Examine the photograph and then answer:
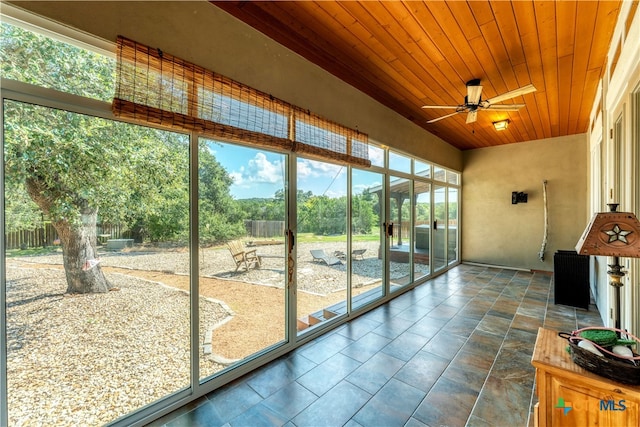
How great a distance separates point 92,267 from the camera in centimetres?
171

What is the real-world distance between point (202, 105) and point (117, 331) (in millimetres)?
1719

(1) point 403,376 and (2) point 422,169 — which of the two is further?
(2) point 422,169

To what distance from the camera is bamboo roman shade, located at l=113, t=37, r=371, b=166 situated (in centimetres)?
172

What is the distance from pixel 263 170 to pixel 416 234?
12.6 ft

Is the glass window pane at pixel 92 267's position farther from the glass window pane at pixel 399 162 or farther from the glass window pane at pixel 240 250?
the glass window pane at pixel 399 162

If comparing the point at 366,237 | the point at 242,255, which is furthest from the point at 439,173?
the point at 242,255

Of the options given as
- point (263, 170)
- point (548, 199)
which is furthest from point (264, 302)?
point (548, 199)

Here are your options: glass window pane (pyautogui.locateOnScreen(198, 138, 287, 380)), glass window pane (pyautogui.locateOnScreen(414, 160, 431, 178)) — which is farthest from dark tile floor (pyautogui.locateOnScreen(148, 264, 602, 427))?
glass window pane (pyautogui.locateOnScreen(414, 160, 431, 178))

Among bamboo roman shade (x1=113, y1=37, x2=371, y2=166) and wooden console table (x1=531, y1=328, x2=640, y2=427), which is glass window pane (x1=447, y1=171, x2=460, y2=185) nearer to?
bamboo roman shade (x1=113, y1=37, x2=371, y2=166)

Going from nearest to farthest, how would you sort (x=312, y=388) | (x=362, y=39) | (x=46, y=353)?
(x=46, y=353)
(x=312, y=388)
(x=362, y=39)

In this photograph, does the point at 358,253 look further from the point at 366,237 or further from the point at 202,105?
the point at 202,105

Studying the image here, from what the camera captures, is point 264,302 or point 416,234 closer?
point 264,302

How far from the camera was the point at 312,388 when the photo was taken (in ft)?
7.16

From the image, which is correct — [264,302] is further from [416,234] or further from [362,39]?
[416,234]
